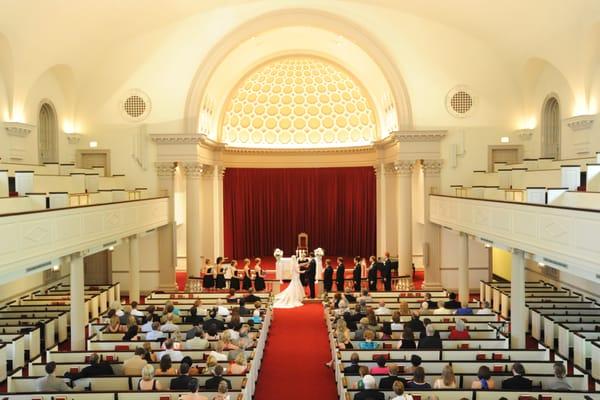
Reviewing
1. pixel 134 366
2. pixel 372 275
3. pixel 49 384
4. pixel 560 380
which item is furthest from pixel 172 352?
pixel 372 275

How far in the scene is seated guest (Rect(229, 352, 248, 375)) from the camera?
12125 millimetres

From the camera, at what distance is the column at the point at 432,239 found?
26.1 meters

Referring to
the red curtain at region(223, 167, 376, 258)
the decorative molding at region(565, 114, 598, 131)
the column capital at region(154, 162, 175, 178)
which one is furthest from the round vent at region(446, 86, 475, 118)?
the column capital at region(154, 162, 175, 178)

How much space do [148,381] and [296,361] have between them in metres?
6.02

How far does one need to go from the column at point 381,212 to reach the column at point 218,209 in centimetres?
816

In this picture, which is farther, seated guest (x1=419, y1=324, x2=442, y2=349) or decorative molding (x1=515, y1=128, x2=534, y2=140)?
decorative molding (x1=515, y1=128, x2=534, y2=140)

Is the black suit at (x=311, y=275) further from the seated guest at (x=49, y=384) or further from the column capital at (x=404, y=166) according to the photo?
the seated guest at (x=49, y=384)

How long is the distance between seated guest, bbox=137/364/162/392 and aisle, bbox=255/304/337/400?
3063mm

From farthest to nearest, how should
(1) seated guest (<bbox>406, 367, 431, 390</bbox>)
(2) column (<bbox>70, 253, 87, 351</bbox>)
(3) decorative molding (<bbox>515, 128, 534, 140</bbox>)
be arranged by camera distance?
(3) decorative molding (<bbox>515, 128, 534, 140</bbox>) < (2) column (<bbox>70, 253, 87, 351</bbox>) < (1) seated guest (<bbox>406, 367, 431, 390</bbox>)

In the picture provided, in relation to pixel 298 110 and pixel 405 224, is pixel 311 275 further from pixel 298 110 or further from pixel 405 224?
pixel 298 110

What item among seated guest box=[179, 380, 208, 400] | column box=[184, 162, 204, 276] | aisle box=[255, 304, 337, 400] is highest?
column box=[184, 162, 204, 276]

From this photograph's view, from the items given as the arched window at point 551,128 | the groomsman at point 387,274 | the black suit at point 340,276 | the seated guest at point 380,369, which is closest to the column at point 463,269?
the groomsman at point 387,274

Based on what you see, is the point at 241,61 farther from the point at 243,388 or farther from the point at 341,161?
the point at 243,388

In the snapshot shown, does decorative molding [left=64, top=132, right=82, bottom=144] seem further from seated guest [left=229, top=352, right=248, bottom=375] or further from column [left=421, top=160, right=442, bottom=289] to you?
seated guest [left=229, top=352, right=248, bottom=375]
